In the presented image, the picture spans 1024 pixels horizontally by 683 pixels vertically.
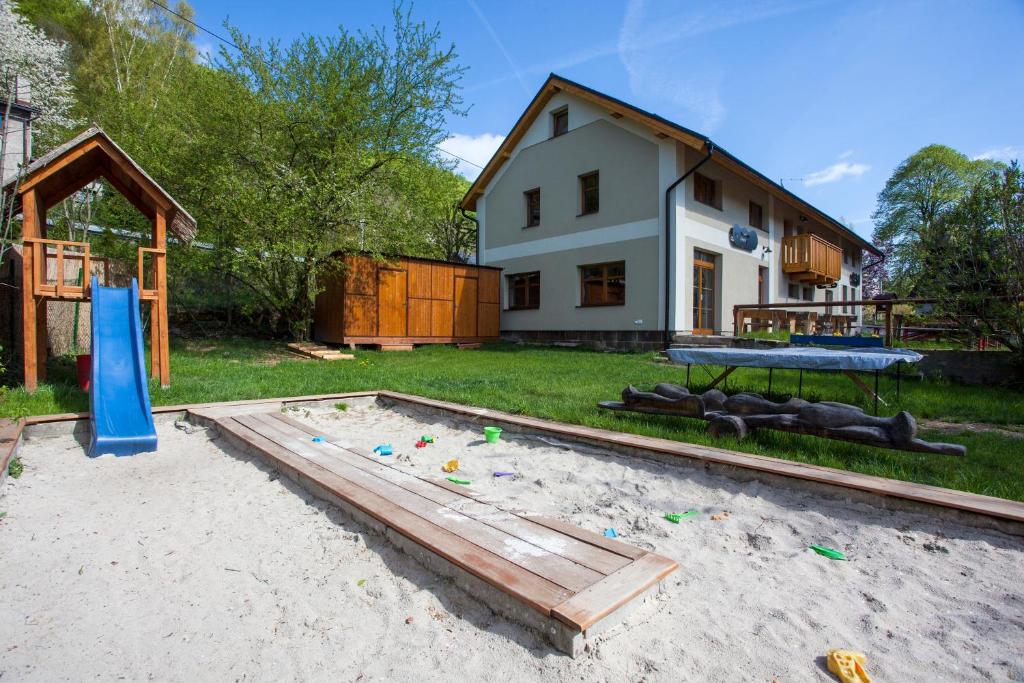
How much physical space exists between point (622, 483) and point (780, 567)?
1141mm

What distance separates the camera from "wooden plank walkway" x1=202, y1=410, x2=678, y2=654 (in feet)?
5.62

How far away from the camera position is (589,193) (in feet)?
46.3

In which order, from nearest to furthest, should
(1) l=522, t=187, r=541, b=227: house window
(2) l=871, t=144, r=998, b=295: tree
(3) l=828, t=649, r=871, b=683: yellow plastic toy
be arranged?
(3) l=828, t=649, r=871, b=683: yellow plastic toy, (1) l=522, t=187, r=541, b=227: house window, (2) l=871, t=144, r=998, b=295: tree

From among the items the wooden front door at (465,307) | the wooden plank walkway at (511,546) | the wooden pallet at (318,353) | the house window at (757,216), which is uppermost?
the house window at (757,216)

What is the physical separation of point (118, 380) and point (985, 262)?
35.6ft

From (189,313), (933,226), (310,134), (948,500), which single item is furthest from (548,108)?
(948,500)

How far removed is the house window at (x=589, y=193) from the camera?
13.9 m

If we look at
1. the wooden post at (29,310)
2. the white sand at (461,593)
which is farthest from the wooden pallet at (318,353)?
the white sand at (461,593)

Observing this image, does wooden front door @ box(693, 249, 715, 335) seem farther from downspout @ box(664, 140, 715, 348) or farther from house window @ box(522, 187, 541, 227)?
house window @ box(522, 187, 541, 227)

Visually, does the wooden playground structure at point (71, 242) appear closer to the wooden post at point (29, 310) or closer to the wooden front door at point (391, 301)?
the wooden post at point (29, 310)

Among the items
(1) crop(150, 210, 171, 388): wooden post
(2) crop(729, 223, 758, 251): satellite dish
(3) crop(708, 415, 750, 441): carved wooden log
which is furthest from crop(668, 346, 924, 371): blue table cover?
(2) crop(729, 223, 758, 251): satellite dish

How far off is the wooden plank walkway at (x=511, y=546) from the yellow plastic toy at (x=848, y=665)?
585 mm

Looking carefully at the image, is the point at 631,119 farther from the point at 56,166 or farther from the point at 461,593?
the point at 461,593

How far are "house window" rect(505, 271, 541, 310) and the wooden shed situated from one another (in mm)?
682
